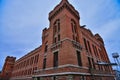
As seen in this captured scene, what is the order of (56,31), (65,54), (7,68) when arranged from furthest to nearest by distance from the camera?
1. (7,68)
2. (56,31)
3. (65,54)

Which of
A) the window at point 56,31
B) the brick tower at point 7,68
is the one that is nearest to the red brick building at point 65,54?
the window at point 56,31

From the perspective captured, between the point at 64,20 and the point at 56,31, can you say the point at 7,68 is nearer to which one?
the point at 56,31

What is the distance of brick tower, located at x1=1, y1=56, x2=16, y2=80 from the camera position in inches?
1901

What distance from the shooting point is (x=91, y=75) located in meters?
17.1

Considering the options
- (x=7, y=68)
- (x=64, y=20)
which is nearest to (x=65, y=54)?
(x=64, y=20)

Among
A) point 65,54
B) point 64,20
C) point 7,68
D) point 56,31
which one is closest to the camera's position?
point 65,54

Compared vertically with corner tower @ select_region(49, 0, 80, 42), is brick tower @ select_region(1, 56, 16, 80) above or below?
below

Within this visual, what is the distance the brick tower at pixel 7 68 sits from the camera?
48.3m

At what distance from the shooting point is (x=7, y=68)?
165 ft

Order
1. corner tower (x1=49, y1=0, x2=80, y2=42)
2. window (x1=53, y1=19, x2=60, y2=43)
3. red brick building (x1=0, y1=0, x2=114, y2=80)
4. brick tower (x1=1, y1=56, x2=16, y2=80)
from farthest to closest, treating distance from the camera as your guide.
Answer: brick tower (x1=1, y1=56, x2=16, y2=80)
window (x1=53, y1=19, x2=60, y2=43)
corner tower (x1=49, y1=0, x2=80, y2=42)
red brick building (x1=0, y1=0, x2=114, y2=80)

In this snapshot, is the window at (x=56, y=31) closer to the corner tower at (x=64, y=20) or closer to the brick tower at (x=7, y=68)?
the corner tower at (x=64, y=20)

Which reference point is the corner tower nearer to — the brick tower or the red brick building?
the red brick building

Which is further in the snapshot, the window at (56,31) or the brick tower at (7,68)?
the brick tower at (7,68)

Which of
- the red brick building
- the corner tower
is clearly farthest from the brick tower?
the corner tower
